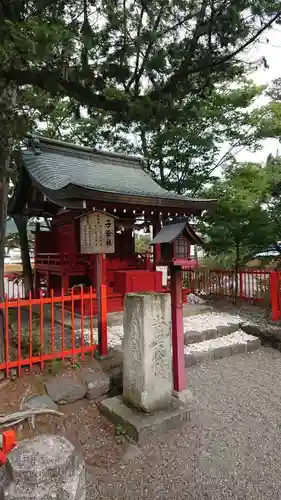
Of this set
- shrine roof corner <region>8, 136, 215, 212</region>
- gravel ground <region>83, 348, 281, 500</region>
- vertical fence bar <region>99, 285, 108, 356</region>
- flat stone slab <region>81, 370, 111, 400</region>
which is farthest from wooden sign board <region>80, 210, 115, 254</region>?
gravel ground <region>83, 348, 281, 500</region>

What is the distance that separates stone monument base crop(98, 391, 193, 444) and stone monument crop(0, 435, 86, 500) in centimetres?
193

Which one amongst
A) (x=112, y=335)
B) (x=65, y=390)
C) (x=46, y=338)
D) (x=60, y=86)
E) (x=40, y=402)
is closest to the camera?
(x=60, y=86)

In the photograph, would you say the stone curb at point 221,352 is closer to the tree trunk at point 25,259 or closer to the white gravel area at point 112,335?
the white gravel area at point 112,335

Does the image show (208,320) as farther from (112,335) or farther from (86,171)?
(86,171)

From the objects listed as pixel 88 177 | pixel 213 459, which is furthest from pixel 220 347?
pixel 88 177

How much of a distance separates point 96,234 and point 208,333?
307 centimetres

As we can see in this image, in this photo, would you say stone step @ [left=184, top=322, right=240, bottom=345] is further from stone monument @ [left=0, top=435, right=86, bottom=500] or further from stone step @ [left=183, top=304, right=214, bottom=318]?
stone monument @ [left=0, top=435, right=86, bottom=500]

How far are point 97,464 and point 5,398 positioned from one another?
144cm

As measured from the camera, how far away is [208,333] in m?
6.74

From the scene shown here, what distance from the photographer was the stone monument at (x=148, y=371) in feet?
12.5

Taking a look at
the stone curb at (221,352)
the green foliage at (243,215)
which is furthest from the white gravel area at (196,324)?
the green foliage at (243,215)

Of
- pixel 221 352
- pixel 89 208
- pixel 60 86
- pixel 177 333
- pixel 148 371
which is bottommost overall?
pixel 221 352

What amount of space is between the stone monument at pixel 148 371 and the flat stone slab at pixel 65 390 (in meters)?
0.35

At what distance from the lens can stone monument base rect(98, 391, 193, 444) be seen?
358 cm
